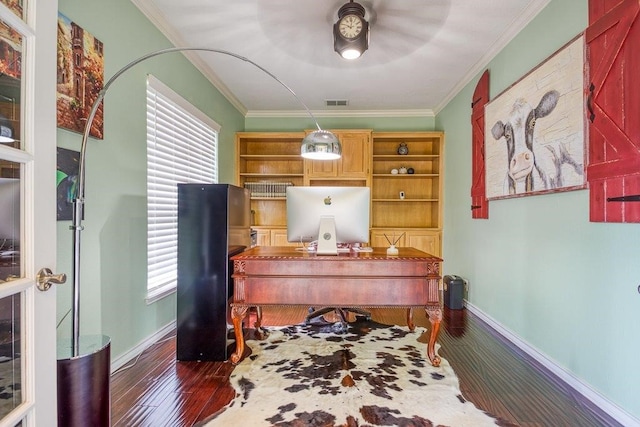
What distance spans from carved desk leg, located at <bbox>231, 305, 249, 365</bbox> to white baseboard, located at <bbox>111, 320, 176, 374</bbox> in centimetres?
74

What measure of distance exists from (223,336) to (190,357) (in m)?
0.29

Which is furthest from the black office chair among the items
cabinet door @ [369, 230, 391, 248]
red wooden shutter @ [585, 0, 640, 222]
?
red wooden shutter @ [585, 0, 640, 222]

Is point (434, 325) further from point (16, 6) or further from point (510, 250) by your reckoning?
point (16, 6)

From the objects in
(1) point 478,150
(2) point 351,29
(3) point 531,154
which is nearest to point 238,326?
(2) point 351,29

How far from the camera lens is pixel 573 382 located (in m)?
2.00

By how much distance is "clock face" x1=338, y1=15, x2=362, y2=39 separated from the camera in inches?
92.4

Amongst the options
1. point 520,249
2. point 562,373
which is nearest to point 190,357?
point 562,373

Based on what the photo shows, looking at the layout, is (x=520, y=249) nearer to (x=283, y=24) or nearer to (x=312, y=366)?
(x=312, y=366)

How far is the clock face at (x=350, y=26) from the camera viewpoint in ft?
7.70

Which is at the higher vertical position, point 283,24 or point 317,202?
point 283,24

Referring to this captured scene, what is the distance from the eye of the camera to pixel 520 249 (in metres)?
2.62

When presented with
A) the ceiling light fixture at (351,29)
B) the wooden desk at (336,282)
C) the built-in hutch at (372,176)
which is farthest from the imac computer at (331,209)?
the built-in hutch at (372,176)

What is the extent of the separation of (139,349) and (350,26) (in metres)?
2.95

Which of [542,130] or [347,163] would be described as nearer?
[542,130]
